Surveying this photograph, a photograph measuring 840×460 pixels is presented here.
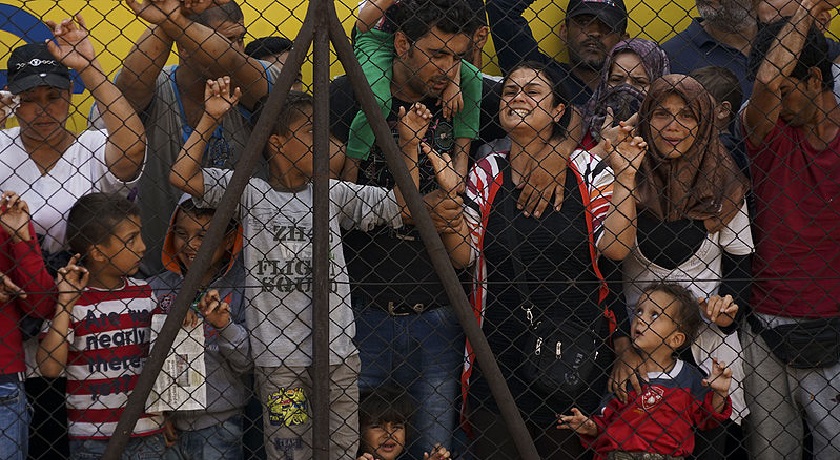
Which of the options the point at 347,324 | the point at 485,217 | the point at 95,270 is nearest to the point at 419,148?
the point at 485,217

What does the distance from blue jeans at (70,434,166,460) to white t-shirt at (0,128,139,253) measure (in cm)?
66

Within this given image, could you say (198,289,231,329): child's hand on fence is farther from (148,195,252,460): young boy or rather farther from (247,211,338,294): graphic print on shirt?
(247,211,338,294): graphic print on shirt

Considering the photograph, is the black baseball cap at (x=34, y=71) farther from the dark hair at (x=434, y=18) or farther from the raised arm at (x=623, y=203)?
the raised arm at (x=623, y=203)

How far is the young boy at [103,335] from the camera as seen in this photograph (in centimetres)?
355

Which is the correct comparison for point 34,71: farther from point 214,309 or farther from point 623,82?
point 623,82

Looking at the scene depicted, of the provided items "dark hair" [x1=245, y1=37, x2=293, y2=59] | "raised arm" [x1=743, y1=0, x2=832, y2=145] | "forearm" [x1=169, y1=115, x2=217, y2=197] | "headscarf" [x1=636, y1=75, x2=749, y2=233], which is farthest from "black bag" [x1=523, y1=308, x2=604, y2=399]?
"dark hair" [x1=245, y1=37, x2=293, y2=59]

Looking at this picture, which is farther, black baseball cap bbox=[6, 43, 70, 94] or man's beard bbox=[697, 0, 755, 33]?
man's beard bbox=[697, 0, 755, 33]

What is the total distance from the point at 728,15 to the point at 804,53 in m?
0.88

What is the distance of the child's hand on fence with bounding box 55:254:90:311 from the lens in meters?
3.46

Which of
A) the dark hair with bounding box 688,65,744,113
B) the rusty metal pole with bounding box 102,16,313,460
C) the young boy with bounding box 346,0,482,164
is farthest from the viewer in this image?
the dark hair with bounding box 688,65,744,113

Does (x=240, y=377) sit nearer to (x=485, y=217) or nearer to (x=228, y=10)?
(x=485, y=217)

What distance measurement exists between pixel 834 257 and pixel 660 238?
1.99 ft

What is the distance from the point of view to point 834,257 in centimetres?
379

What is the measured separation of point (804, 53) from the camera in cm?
375
